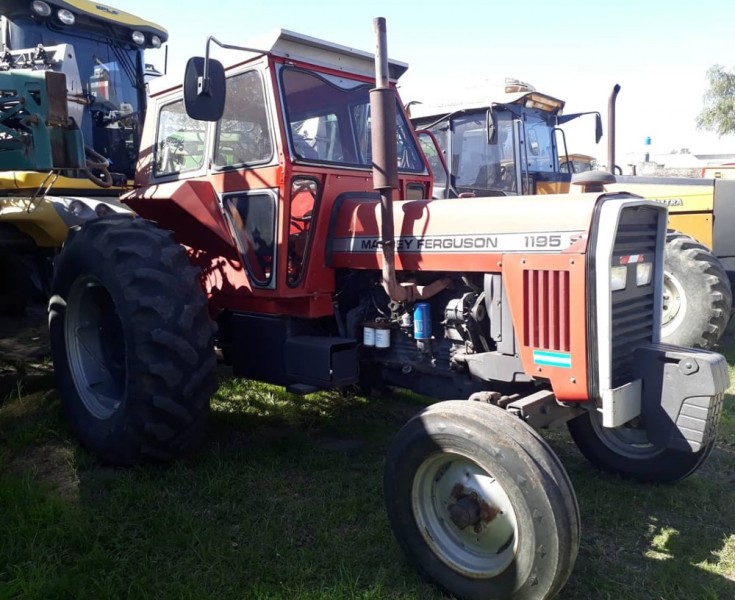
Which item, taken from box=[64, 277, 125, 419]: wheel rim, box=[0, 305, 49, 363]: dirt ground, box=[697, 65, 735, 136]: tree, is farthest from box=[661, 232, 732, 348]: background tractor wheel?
box=[697, 65, 735, 136]: tree

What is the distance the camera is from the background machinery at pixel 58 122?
445cm

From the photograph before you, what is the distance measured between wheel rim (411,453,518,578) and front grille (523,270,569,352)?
60 cm

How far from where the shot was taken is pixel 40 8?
6.53 m

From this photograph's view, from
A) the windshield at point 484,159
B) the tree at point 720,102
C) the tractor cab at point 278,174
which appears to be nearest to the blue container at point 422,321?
the tractor cab at point 278,174

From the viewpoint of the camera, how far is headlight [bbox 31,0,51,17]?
255 inches

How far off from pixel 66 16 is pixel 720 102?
1093 inches

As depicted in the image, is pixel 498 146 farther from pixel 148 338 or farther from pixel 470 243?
pixel 148 338

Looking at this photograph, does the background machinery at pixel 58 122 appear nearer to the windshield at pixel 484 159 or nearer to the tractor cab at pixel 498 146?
the tractor cab at pixel 498 146

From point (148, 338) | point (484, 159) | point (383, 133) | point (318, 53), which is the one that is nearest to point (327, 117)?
point (318, 53)

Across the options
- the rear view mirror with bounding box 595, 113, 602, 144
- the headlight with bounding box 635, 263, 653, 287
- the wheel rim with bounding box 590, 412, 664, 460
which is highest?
the rear view mirror with bounding box 595, 113, 602, 144

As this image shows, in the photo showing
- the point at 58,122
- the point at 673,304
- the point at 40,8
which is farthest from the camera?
the point at 40,8

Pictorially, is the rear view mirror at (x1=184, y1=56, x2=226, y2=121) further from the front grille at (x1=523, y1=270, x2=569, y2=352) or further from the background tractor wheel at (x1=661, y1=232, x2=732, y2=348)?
the background tractor wheel at (x1=661, y1=232, x2=732, y2=348)

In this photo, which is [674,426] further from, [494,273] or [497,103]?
[497,103]

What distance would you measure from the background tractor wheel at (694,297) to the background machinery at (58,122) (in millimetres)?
4746
